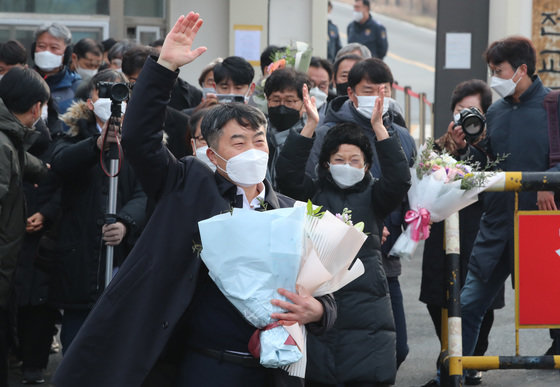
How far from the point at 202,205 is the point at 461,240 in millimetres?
3267

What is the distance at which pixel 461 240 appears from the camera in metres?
6.34

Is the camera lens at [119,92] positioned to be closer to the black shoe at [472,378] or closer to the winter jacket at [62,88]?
the black shoe at [472,378]

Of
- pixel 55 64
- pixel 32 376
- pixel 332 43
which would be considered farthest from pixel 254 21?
pixel 32 376

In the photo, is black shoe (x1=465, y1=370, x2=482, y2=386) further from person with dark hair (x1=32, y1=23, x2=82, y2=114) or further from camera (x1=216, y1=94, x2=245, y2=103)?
person with dark hair (x1=32, y1=23, x2=82, y2=114)

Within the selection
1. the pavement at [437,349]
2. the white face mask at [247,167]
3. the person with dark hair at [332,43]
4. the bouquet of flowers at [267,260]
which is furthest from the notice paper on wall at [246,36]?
the bouquet of flowers at [267,260]

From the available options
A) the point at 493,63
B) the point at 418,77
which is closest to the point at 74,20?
the point at 493,63

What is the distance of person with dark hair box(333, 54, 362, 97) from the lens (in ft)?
24.2

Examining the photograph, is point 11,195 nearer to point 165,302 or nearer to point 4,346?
point 4,346

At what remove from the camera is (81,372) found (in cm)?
338

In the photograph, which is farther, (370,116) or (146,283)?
(370,116)

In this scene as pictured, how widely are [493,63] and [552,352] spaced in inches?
71.9

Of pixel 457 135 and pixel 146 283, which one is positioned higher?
pixel 457 135

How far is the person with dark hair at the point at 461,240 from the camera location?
609 centimetres

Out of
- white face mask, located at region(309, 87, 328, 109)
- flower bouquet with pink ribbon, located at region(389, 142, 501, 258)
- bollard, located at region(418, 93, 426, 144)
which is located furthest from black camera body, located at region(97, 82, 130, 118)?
bollard, located at region(418, 93, 426, 144)
